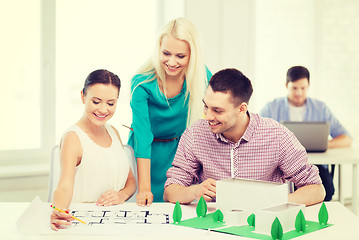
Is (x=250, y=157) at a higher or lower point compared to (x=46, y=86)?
lower

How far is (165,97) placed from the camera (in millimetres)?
2365

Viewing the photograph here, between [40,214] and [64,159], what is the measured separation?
28 centimetres

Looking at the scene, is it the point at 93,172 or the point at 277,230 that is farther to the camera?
the point at 93,172

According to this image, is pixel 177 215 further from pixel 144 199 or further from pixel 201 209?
pixel 144 199

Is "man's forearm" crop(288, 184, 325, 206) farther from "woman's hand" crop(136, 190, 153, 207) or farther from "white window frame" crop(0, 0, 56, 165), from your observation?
"white window frame" crop(0, 0, 56, 165)

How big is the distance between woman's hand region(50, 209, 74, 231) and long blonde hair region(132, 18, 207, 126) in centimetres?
89

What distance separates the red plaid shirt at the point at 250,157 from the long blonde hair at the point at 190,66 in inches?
11.3

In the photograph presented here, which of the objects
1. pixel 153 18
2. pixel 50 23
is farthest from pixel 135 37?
pixel 50 23

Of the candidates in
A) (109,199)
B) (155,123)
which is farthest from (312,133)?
(109,199)

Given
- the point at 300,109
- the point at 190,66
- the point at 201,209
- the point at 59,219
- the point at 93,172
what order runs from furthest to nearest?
the point at 300,109
the point at 190,66
the point at 93,172
the point at 201,209
the point at 59,219

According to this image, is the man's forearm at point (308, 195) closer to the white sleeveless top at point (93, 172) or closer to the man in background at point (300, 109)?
the white sleeveless top at point (93, 172)

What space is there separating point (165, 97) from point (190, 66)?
0.64ft

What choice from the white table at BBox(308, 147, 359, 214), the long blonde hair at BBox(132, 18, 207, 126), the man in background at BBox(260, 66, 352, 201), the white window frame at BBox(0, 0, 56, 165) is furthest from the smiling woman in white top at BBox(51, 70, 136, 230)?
the man in background at BBox(260, 66, 352, 201)

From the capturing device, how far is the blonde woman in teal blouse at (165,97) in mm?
2219
